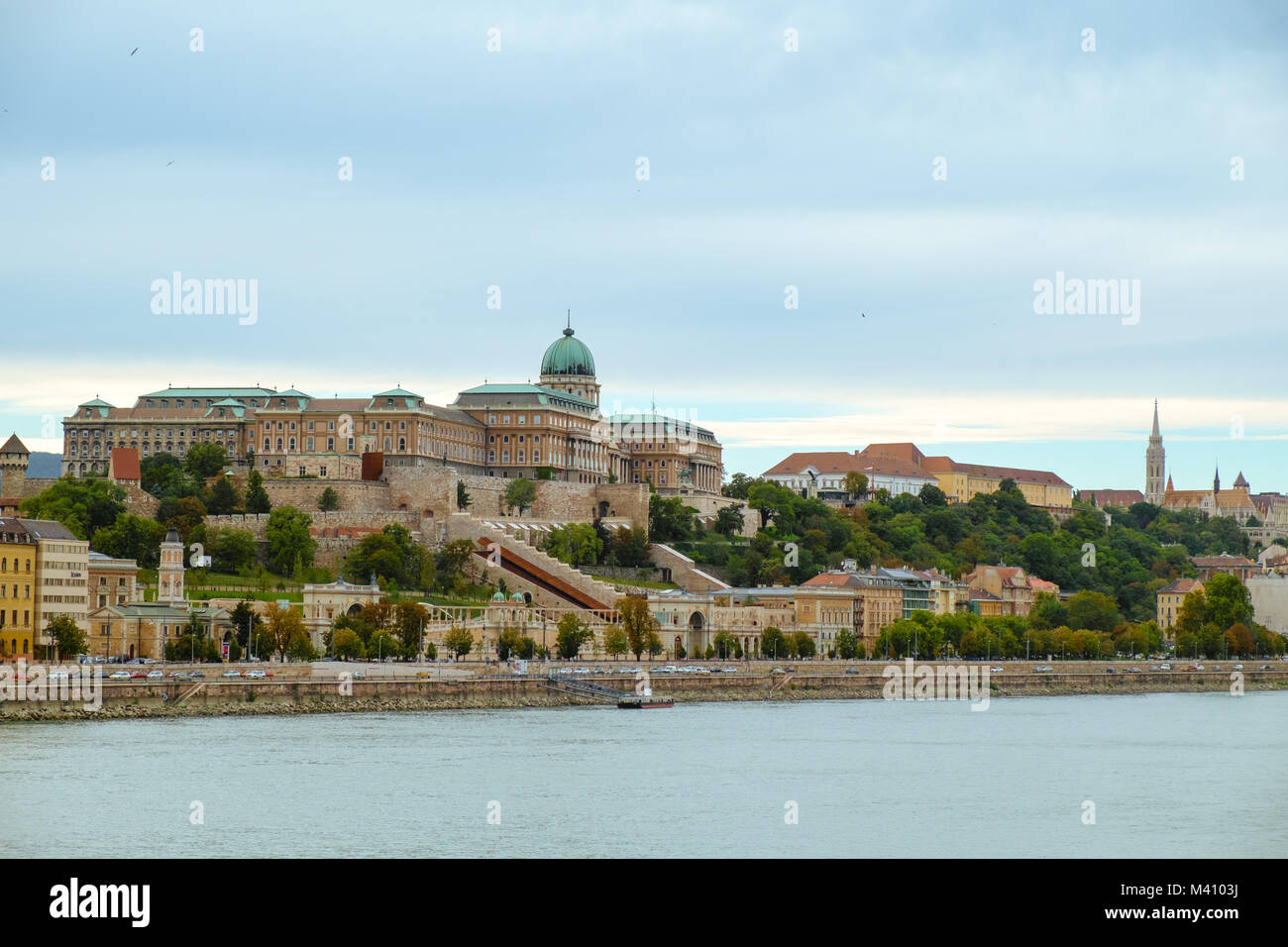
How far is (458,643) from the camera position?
76000mm

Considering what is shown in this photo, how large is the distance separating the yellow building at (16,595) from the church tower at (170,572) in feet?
27.3

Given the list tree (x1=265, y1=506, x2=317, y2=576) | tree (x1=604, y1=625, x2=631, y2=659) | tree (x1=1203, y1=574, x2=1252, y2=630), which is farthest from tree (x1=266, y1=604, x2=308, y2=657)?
tree (x1=1203, y1=574, x2=1252, y2=630)

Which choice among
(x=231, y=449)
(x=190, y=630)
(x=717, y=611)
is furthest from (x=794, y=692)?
(x=231, y=449)

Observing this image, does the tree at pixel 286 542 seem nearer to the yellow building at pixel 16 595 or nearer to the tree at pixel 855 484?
the yellow building at pixel 16 595

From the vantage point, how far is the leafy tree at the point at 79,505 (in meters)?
85.6

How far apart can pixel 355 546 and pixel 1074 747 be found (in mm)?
41887

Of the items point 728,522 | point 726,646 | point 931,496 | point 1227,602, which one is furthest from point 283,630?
point 931,496

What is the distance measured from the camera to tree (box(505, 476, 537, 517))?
335 ft

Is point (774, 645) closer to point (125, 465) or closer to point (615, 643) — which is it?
point (615, 643)

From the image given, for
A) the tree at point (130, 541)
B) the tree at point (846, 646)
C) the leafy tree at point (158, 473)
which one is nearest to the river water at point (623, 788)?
the tree at point (130, 541)

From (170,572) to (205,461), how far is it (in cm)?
2334

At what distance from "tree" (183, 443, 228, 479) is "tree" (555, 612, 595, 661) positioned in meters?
23.4
